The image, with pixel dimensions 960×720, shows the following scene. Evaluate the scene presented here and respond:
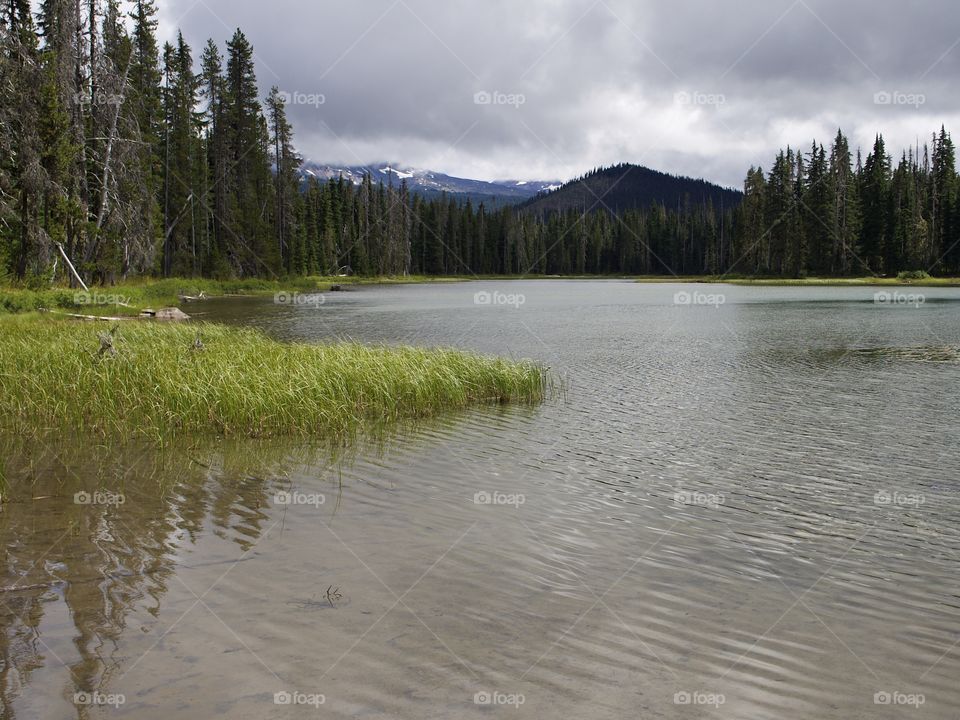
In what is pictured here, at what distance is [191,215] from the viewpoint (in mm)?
56750

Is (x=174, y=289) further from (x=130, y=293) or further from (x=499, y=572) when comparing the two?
(x=499, y=572)

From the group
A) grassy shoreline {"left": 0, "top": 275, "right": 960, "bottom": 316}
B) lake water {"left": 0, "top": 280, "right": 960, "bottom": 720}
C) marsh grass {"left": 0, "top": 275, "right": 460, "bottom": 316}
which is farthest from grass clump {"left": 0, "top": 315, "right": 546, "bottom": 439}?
grassy shoreline {"left": 0, "top": 275, "right": 960, "bottom": 316}

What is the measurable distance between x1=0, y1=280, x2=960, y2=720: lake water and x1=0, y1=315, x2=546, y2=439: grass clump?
858mm

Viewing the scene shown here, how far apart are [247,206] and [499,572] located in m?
63.0

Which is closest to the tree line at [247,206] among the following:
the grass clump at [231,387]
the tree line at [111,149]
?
the tree line at [111,149]

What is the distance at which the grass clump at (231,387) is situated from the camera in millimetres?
11758

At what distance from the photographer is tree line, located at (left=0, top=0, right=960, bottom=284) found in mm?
28750

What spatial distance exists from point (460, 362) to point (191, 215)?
47450 mm

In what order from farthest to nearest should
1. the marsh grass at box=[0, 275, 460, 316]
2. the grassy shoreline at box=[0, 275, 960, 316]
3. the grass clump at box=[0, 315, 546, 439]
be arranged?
the grassy shoreline at box=[0, 275, 960, 316], the marsh grass at box=[0, 275, 460, 316], the grass clump at box=[0, 315, 546, 439]

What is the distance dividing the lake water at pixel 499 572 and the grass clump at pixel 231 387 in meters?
0.86

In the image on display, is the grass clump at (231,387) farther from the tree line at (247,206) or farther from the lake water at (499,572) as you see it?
the tree line at (247,206)

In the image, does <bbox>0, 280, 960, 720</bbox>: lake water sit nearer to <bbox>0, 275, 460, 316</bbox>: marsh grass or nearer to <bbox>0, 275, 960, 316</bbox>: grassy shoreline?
<bbox>0, 275, 460, 316</bbox>: marsh grass

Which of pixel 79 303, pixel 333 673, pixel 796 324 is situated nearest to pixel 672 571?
pixel 333 673

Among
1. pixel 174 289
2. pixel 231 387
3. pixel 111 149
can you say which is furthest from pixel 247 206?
pixel 231 387
